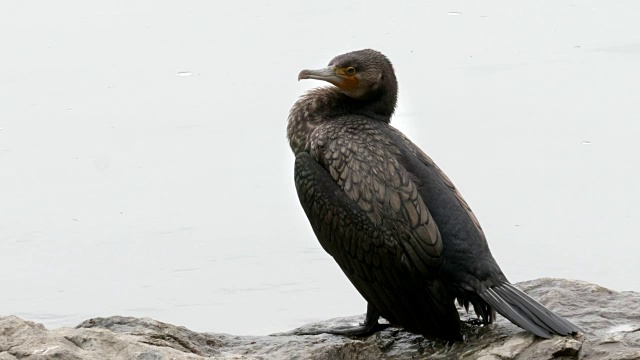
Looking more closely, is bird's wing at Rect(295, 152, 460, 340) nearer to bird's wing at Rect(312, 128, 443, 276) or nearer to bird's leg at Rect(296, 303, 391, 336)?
bird's wing at Rect(312, 128, 443, 276)

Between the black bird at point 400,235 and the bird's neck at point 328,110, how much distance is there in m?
0.15

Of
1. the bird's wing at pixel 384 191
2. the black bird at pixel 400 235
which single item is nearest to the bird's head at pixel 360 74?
the black bird at pixel 400 235

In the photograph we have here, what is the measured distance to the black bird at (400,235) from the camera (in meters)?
6.09

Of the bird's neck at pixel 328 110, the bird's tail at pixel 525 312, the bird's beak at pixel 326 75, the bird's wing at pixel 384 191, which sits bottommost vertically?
the bird's tail at pixel 525 312

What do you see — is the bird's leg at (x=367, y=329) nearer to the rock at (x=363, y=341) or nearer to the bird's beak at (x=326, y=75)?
the rock at (x=363, y=341)

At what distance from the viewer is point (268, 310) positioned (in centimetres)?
818

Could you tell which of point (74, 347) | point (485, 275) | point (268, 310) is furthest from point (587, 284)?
point (74, 347)

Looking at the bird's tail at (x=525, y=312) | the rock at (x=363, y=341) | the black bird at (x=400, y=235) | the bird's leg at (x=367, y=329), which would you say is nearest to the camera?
the rock at (x=363, y=341)

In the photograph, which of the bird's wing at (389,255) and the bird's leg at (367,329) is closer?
the bird's wing at (389,255)

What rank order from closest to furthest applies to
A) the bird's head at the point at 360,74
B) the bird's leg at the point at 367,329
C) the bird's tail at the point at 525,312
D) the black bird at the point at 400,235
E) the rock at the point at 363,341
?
1. the rock at the point at 363,341
2. the bird's tail at the point at 525,312
3. the black bird at the point at 400,235
4. the bird's leg at the point at 367,329
5. the bird's head at the point at 360,74

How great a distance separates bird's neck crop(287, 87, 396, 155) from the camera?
684 centimetres

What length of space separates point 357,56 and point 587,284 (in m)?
1.59

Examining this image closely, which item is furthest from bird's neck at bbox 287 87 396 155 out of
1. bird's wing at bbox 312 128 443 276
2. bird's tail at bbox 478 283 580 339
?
bird's tail at bbox 478 283 580 339

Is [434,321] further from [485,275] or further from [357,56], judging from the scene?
[357,56]
